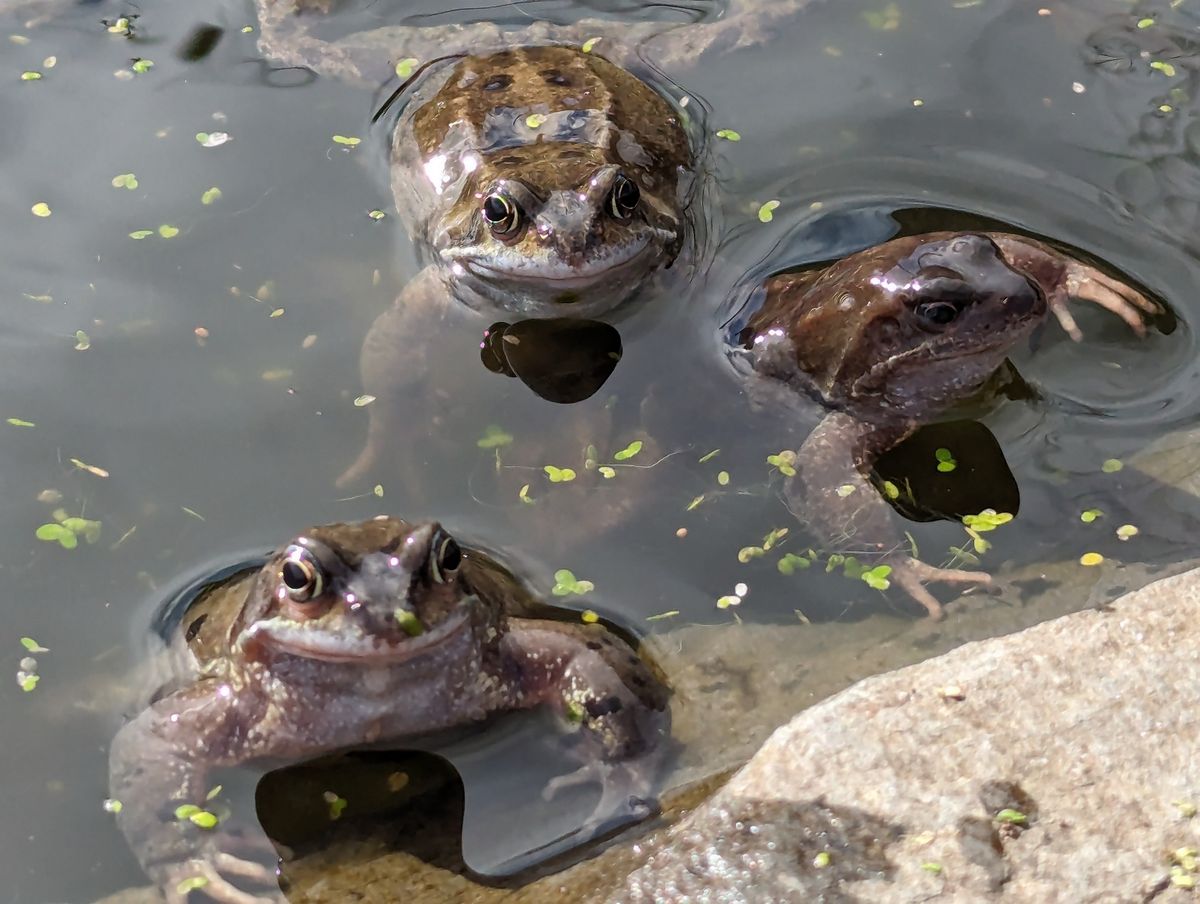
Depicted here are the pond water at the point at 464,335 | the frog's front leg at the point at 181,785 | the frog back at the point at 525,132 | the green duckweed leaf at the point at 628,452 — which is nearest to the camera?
Answer: the frog's front leg at the point at 181,785

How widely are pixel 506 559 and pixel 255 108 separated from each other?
337 cm

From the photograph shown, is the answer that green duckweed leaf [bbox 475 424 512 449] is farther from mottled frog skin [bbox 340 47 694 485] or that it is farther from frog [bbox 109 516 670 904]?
frog [bbox 109 516 670 904]

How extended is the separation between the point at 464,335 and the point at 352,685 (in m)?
2.42

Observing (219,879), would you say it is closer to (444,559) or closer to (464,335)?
(444,559)

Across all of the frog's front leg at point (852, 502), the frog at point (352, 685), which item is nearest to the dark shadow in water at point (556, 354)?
the frog's front leg at point (852, 502)

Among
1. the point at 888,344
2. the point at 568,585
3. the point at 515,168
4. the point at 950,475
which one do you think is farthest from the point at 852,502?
the point at 515,168

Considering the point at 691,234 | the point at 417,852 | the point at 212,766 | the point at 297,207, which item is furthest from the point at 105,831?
the point at 691,234

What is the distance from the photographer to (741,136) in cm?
645

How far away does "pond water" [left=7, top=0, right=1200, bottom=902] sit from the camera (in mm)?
4602

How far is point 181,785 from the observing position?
3939 mm

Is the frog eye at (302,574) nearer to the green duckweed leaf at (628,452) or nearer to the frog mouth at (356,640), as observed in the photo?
the frog mouth at (356,640)

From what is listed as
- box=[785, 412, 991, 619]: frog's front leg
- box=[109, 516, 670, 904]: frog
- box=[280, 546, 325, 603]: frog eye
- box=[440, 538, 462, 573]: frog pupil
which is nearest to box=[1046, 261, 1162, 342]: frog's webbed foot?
box=[785, 412, 991, 619]: frog's front leg

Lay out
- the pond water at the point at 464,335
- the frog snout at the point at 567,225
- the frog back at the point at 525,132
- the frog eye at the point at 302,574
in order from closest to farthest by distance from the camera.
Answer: the frog eye at the point at 302,574
the pond water at the point at 464,335
the frog snout at the point at 567,225
the frog back at the point at 525,132

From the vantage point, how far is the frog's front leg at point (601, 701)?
12.8 ft
